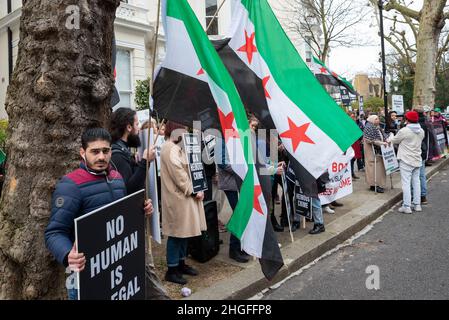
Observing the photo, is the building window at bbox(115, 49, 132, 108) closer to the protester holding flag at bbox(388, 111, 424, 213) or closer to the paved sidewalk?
the paved sidewalk

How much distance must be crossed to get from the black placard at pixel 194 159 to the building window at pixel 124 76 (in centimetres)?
1076

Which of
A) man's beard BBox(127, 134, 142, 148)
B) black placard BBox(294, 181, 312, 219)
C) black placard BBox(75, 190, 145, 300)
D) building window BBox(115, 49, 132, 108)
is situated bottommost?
black placard BBox(294, 181, 312, 219)

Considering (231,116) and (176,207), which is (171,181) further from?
(231,116)

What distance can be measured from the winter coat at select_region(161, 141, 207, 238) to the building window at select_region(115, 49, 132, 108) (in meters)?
11.3

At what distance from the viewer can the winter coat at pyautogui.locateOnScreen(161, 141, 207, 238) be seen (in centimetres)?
417

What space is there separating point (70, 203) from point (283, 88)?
2.56 metres

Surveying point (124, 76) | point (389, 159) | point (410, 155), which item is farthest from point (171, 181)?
point (124, 76)

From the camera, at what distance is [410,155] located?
24.0ft

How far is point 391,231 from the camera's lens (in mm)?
6270

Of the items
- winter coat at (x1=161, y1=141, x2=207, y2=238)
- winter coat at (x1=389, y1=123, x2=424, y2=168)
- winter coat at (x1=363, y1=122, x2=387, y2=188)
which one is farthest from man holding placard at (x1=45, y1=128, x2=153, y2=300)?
winter coat at (x1=363, y1=122, x2=387, y2=188)

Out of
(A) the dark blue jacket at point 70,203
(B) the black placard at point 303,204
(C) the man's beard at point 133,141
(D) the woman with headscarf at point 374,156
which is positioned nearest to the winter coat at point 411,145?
(D) the woman with headscarf at point 374,156

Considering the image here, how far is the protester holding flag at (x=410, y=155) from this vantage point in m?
7.32

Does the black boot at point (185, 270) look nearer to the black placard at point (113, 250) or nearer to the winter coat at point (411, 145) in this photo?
the black placard at point (113, 250)

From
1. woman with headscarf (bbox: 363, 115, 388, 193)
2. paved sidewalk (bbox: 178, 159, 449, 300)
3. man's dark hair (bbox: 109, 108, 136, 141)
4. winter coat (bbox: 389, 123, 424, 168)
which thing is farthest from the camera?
woman with headscarf (bbox: 363, 115, 388, 193)
